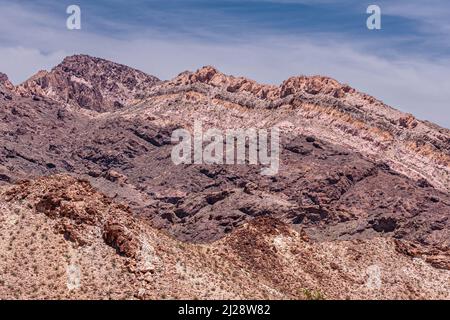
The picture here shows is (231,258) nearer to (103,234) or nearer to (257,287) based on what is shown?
(257,287)

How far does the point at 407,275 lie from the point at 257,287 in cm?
1857

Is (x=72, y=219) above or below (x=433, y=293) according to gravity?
above

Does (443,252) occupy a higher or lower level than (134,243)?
lower

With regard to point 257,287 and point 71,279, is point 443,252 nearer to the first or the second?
point 257,287

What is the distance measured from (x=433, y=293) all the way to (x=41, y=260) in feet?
119

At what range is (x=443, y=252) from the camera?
88.9 metres

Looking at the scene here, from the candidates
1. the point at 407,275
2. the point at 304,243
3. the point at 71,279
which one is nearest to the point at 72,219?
the point at 71,279

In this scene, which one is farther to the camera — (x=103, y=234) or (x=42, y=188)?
(x=42, y=188)

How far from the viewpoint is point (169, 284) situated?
6519cm
